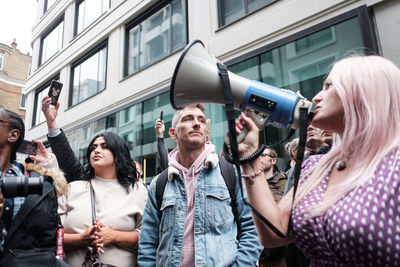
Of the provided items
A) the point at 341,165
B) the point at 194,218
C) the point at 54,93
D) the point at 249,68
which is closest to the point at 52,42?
the point at 249,68

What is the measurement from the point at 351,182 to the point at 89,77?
39.1ft

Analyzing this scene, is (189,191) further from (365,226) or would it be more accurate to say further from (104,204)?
(365,226)

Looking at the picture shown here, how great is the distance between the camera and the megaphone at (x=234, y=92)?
4.22 feet

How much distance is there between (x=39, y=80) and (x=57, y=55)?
2070mm

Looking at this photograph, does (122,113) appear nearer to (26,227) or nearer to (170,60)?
(170,60)

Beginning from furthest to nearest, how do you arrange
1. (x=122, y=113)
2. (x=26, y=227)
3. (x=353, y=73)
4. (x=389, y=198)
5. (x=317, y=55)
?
(x=122, y=113) → (x=317, y=55) → (x=26, y=227) → (x=353, y=73) → (x=389, y=198)

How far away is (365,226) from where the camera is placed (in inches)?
40.8

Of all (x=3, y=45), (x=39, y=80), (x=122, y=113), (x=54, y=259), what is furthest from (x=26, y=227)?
(x=3, y=45)

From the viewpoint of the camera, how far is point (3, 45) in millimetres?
25719

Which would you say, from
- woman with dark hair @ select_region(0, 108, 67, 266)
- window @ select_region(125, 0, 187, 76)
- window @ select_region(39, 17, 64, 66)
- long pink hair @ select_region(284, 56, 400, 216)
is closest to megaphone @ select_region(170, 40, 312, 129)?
long pink hair @ select_region(284, 56, 400, 216)

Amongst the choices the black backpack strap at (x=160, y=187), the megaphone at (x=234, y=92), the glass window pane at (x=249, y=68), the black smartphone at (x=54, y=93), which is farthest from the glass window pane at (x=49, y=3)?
the megaphone at (x=234, y=92)

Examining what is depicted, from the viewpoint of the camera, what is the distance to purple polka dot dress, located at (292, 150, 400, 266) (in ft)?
3.33

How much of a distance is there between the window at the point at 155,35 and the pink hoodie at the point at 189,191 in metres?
6.69

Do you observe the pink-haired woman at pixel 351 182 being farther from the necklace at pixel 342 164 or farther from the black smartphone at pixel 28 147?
the black smartphone at pixel 28 147
